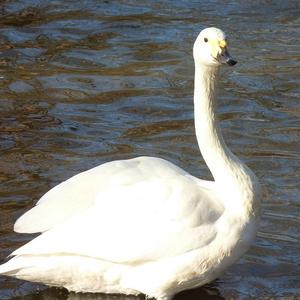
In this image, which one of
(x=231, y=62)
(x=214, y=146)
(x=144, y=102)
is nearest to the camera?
(x=231, y=62)

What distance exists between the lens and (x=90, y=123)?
9.64m

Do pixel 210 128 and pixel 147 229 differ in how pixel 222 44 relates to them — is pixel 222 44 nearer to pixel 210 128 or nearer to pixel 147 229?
pixel 210 128

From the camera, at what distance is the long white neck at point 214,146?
619 centimetres

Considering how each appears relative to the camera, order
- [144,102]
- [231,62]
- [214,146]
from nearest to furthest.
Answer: [231,62]
[214,146]
[144,102]

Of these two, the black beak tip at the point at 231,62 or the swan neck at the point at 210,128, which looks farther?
the swan neck at the point at 210,128

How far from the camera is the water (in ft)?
23.5

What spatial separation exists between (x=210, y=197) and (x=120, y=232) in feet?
1.85

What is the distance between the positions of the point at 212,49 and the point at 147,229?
1.10 meters

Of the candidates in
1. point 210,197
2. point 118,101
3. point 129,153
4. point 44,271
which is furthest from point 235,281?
point 118,101

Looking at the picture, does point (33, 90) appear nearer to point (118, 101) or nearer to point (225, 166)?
point (118, 101)

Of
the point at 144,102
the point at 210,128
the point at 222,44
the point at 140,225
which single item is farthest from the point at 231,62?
the point at 144,102

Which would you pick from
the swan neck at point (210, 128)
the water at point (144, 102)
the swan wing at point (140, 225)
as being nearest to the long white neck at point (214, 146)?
the swan neck at point (210, 128)

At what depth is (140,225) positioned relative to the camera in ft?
19.9

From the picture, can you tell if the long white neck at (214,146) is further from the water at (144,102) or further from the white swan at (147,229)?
the water at (144,102)
